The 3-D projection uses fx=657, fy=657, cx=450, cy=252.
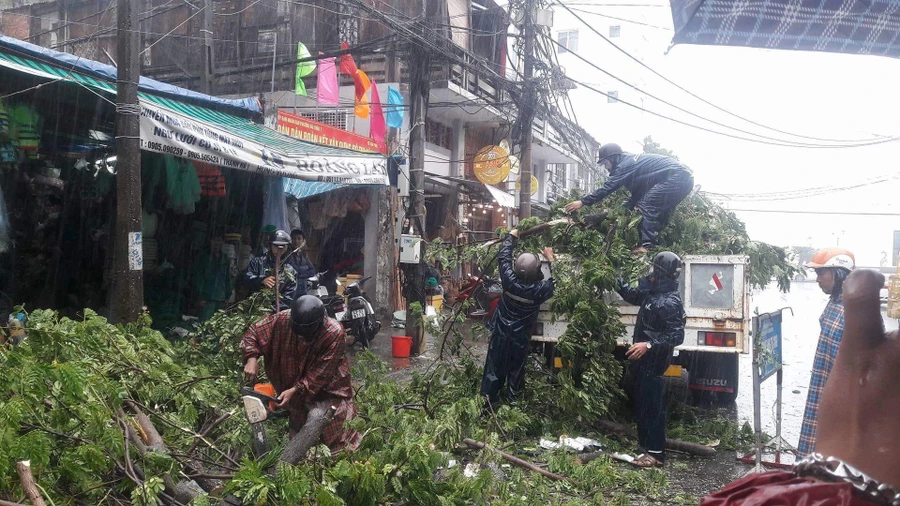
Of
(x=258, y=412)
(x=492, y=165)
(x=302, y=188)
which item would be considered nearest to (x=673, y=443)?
(x=258, y=412)

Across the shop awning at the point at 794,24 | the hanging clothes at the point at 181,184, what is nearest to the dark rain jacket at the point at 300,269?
the hanging clothes at the point at 181,184

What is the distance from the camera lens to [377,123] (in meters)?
14.1

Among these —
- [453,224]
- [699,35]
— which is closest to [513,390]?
[699,35]

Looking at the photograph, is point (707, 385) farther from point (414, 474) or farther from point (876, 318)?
point (876, 318)

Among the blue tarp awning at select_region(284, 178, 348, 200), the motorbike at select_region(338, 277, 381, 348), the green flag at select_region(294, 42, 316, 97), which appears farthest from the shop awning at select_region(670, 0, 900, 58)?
the green flag at select_region(294, 42, 316, 97)

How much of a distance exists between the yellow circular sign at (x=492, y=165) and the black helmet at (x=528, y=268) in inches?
403

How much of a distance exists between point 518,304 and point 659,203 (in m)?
1.94

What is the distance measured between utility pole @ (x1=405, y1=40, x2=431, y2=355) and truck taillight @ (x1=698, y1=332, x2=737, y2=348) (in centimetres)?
459

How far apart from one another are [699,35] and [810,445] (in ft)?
8.78

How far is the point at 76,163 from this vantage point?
9.17m

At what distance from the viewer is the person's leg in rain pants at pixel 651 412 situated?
5.72 metres

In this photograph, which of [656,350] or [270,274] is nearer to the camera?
[656,350]

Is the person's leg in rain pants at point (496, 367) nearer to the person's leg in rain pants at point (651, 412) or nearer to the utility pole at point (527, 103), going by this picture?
the person's leg in rain pants at point (651, 412)

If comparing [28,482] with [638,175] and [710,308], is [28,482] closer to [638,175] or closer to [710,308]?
[710,308]
